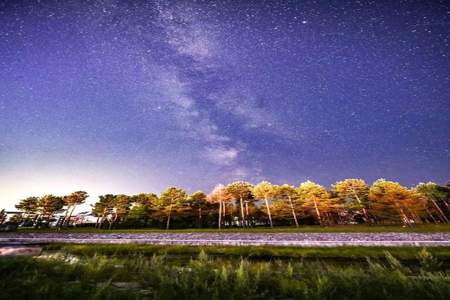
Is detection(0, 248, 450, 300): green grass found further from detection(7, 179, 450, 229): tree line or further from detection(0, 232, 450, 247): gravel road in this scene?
detection(7, 179, 450, 229): tree line

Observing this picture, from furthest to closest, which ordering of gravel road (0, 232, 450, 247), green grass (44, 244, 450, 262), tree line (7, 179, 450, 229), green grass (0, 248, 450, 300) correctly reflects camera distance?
tree line (7, 179, 450, 229), gravel road (0, 232, 450, 247), green grass (44, 244, 450, 262), green grass (0, 248, 450, 300)

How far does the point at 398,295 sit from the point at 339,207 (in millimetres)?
55984

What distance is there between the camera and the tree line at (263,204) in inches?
1953

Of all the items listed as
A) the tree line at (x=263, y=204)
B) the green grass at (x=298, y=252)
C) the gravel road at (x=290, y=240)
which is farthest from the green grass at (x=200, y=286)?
the tree line at (x=263, y=204)

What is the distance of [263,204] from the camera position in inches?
2340

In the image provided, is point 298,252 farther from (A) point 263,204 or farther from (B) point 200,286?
(A) point 263,204

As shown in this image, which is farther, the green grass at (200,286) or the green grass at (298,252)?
the green grass at (298,252)

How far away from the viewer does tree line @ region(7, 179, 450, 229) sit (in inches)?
1953

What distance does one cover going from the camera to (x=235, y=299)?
4.16 metres

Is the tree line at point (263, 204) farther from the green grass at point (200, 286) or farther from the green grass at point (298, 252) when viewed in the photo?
the green grass at point (200, 286)

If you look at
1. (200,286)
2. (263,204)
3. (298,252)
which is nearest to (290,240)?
(298,252)

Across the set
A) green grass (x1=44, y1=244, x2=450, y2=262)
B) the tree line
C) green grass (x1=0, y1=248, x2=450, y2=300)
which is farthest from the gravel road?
the tree line

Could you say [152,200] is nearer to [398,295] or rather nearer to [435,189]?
[398,295]

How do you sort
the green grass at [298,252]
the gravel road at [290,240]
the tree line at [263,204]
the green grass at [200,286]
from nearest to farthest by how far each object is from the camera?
the green grass at [200,286] < the green grass at [298,252] < the gravel road at [290,240] < the tree line at [263,204]
